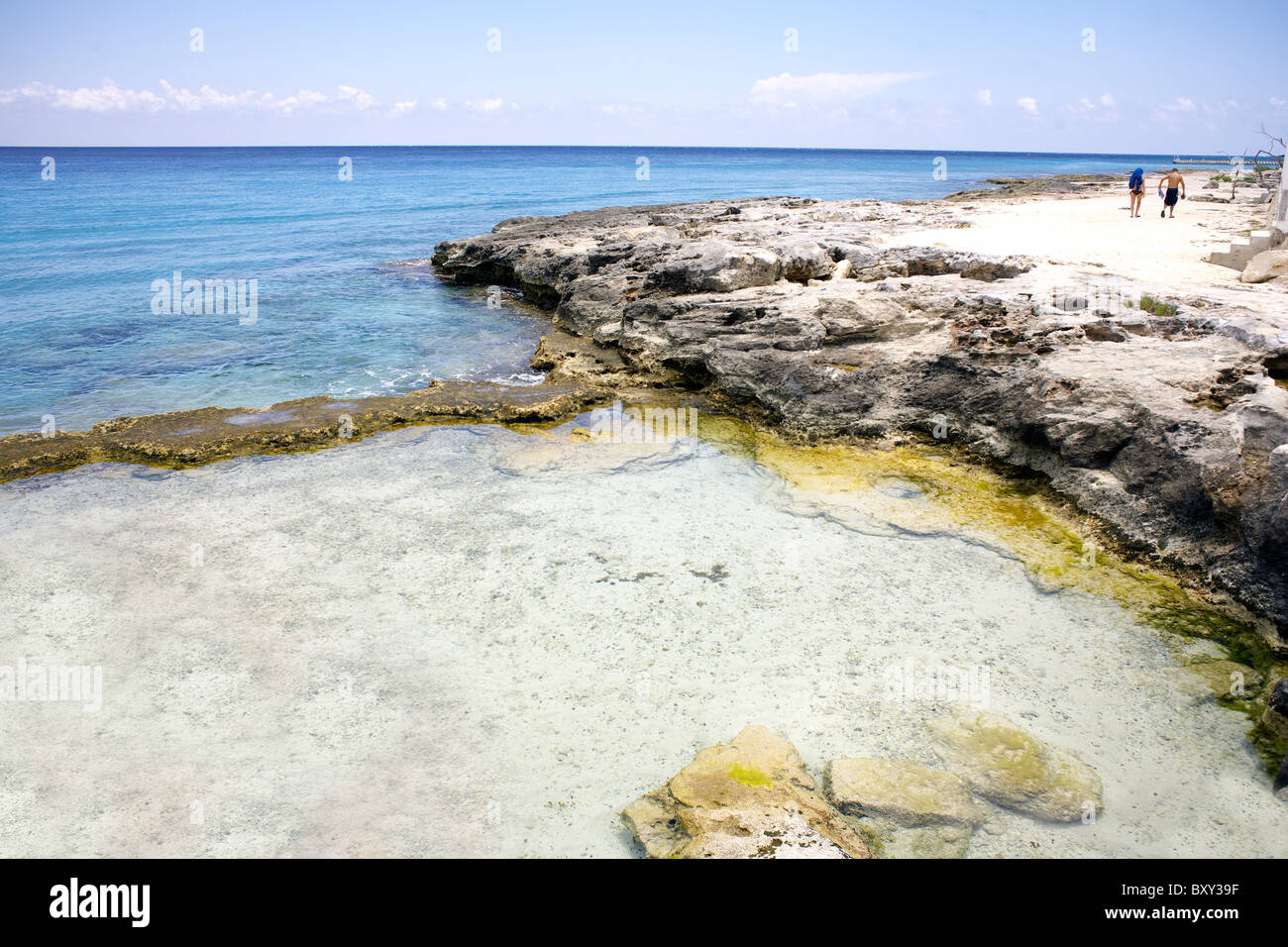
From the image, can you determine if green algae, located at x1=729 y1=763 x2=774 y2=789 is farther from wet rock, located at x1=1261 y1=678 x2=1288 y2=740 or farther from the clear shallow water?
wet rock, located at x1=1261 y1=678 x2=1288 y2=740

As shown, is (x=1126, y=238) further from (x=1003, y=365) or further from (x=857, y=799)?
(x=857, y=799)

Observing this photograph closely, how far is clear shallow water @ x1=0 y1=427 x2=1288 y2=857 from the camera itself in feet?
16.0

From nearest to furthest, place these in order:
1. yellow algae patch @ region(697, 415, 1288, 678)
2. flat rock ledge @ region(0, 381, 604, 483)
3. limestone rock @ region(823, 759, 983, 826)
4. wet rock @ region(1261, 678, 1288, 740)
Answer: limestone rock @ region(823, 759, 983, 826) → wet rock @ region(1261, 678, 1288, 740) → yellow algae patch @ region(697, 415, 1288, 678) → flat rock ledge @ region(0, 381, 604, 483)

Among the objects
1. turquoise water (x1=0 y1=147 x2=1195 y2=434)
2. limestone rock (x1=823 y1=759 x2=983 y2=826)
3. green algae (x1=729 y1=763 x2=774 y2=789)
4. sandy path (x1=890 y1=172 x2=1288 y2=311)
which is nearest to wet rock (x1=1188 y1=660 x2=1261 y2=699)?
limestone rock (x1=823 y1=759 x2=983 y2=826)

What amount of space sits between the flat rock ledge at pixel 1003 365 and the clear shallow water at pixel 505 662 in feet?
4.93

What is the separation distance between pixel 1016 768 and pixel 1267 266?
1118 cm

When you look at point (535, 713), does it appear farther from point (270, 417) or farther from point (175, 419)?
point (175, 419)

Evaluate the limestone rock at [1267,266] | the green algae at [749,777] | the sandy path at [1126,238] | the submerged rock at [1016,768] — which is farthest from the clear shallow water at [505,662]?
the limestone rock at [1267,266]

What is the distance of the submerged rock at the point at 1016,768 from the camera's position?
16.2ft

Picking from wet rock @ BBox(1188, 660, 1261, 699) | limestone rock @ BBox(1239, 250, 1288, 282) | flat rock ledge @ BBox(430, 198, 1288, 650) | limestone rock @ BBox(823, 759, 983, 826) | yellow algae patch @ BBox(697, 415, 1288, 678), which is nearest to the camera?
limestone rock @ BBox(823, 759, 983, 826)

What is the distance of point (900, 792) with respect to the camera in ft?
16.4

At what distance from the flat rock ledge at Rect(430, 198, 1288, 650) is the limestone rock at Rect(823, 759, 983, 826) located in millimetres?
3643
